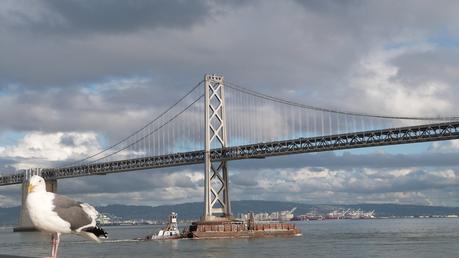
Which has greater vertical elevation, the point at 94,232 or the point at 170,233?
the point at 94,232

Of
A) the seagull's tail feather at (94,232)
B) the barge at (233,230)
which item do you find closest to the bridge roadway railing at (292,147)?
the barge at (233,230)

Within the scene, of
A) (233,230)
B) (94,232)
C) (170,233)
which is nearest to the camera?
(94,232)

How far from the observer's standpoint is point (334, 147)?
6550 centimetres

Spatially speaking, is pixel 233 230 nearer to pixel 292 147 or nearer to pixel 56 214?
pixel 292 147

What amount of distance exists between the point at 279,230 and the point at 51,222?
64.3 metres

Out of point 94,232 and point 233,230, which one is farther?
point 233,230

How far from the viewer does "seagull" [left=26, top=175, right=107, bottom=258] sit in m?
6.25

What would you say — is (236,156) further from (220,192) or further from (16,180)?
(16,180)

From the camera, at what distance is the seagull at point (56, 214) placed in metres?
6.25

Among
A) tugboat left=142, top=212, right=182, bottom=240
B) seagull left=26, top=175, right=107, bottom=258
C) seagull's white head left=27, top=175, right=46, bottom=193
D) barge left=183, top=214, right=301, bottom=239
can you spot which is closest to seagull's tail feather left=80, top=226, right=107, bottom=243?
seagull left=26, top=175, right=107, bottom=258

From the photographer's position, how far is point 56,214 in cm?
630

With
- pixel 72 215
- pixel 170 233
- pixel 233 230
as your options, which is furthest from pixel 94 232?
pixel 170 233

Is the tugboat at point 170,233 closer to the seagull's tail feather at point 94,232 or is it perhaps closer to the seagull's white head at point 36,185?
the seagull's tail feather at point 94,232

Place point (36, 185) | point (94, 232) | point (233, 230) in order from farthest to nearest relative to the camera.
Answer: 1. point (233, 230)
2. point (94, 232)
3. point (36, 185)
